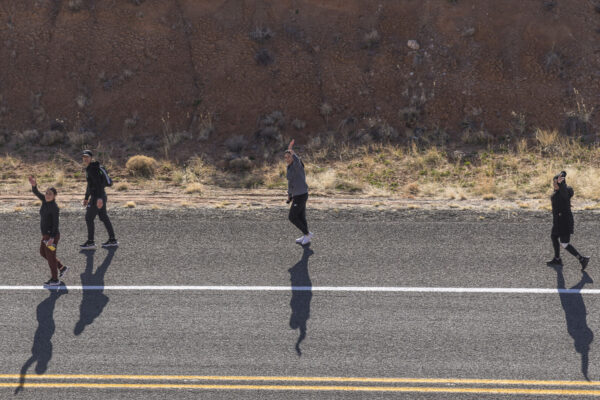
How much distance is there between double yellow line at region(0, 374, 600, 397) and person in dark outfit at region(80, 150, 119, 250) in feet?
15.0

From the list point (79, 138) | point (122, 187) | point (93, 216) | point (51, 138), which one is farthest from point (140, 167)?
point (93, 216)

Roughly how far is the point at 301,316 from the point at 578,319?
12.4 ft

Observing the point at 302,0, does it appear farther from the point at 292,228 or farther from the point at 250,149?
the point at 292,228

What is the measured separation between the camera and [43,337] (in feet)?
26.3

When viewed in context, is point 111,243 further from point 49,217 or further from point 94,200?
point 49,217

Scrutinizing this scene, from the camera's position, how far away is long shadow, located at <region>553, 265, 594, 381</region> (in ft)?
24.4

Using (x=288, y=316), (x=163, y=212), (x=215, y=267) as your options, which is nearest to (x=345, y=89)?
(x=163, y=212)

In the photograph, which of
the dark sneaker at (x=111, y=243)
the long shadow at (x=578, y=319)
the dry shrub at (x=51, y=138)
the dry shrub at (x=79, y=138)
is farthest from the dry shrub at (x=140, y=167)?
the long shadow at (x=578, y=319)

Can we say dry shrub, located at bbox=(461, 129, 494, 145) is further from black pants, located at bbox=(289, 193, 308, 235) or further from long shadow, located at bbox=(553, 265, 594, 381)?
long shadow, located at bbox=(553, 265, 594, 381)

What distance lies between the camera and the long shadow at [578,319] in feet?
24.4

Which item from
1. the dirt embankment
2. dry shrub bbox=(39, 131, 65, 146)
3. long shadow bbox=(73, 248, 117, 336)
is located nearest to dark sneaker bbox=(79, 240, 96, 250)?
long shadow bbox=(73, 248, 117, 336)

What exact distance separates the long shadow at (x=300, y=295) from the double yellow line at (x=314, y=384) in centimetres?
74

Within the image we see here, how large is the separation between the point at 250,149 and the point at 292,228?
8821mm

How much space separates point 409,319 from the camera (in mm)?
8359
